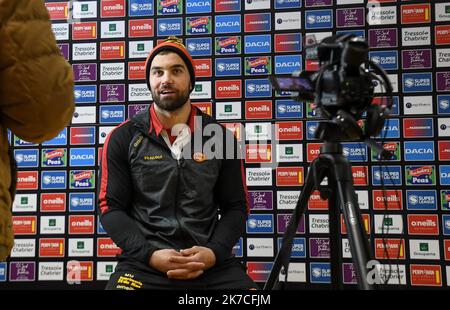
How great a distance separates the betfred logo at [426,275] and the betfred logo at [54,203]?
2.07 m

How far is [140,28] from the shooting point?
110 inches

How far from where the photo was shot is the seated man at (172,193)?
1.60 meters

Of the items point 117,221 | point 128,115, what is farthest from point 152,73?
point 128,115

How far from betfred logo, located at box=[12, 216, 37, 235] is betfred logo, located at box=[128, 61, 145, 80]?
1.05 m

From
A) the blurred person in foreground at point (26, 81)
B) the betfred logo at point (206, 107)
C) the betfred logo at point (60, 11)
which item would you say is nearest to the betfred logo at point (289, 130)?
the betfred logo at point (206, 107)

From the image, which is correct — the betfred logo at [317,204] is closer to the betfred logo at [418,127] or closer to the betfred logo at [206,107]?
the betfred logo at [418,127]

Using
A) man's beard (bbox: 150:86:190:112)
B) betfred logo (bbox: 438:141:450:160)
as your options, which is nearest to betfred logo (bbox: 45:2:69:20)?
man's beard (bbox: 150:86:190:112)

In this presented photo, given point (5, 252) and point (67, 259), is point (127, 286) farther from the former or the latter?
point (67, 259)

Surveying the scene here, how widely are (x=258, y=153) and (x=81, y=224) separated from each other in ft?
3.77

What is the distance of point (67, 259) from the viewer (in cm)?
271

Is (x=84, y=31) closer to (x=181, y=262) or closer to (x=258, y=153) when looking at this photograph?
(x=258, y=153)

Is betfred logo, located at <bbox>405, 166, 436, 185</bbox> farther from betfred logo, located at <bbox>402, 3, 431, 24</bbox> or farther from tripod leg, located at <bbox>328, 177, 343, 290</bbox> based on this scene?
tripod leg, located at <bbox>328, 177, 343, 290</bbox>

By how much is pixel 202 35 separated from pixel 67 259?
158 cm

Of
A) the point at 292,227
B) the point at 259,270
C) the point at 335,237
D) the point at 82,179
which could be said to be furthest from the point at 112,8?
the point at 335,237
